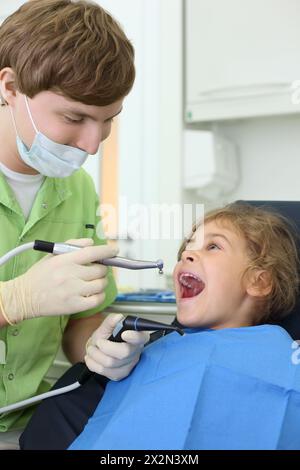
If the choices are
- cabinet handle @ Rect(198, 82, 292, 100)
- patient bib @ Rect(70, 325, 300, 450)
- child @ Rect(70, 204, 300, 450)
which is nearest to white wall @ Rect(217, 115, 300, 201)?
cabinet handle @ Rect(198, 82, 292, 100)

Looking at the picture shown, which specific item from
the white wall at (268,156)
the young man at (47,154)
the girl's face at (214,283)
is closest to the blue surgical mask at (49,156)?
the young man at (47,154)

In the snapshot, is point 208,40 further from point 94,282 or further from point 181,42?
point 94,282

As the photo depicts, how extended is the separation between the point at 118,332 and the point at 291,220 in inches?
22.5

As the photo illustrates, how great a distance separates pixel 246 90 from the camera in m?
2.88

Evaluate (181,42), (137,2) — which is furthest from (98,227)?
(137,2)

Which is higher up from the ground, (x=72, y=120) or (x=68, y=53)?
(x=68, y=53)

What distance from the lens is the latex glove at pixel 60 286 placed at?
128 cm

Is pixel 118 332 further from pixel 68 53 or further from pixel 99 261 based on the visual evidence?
pixel 68 53

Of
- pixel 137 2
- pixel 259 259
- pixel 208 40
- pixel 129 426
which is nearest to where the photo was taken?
pixel 129 426

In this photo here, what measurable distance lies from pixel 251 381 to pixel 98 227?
0.71m

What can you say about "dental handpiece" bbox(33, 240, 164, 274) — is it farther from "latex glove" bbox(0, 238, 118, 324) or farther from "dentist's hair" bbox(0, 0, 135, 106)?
"dentist's hair" bbox(0, 0, 135, 106)

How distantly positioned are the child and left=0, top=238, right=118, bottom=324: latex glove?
0.66 feet

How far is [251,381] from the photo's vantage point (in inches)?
45.9

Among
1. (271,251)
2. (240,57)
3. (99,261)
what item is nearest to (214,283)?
(271,251)
